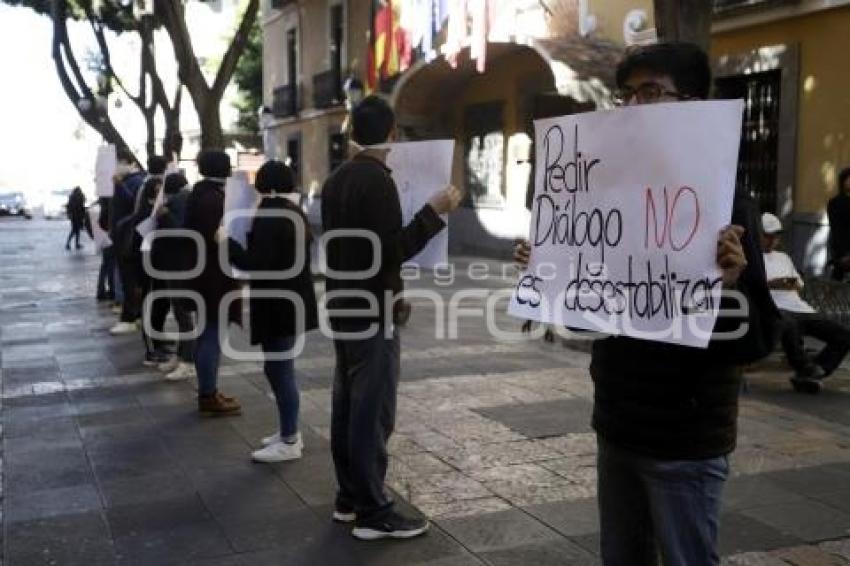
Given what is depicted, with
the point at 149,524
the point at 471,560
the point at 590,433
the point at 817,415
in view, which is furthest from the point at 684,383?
the point at 817,415

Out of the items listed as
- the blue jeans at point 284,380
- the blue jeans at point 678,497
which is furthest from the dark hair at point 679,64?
the blue jeans at point 284,380

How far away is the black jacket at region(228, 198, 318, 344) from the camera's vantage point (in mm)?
4969

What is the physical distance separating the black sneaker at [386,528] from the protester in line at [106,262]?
304 inches

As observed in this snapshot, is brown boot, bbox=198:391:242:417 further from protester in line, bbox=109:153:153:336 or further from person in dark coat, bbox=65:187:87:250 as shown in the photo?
person in dark coat, bbox=65:187:87:250

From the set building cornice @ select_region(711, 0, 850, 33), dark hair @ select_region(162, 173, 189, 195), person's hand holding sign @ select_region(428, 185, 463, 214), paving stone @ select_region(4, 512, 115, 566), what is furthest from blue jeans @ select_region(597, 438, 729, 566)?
building cornice @ select_region(711, 0, 850, 33)

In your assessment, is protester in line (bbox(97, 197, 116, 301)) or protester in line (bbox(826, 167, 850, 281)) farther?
protester in line (bbox(97, 197, 116, 301))

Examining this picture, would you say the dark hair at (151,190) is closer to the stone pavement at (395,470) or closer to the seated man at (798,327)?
the stone pavement at (395,470)

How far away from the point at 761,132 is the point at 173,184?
8.19 meters

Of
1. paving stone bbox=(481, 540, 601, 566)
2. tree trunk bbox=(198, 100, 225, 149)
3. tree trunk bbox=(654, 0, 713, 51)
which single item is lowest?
paving stone bbox=(481, 540, 601, 566)

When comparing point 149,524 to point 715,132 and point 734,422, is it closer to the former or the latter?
point 734,422

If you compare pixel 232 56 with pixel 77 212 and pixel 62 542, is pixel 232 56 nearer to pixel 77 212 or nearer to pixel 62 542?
pixel 62 542

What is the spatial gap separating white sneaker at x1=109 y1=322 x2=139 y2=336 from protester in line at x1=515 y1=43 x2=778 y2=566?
847cm

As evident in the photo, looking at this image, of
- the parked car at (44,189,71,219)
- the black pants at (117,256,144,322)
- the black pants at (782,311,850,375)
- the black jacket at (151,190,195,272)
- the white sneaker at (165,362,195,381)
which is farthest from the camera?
the parked car at (44,189,71,219)

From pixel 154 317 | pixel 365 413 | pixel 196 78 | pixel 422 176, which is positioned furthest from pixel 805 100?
pixel 365 413
